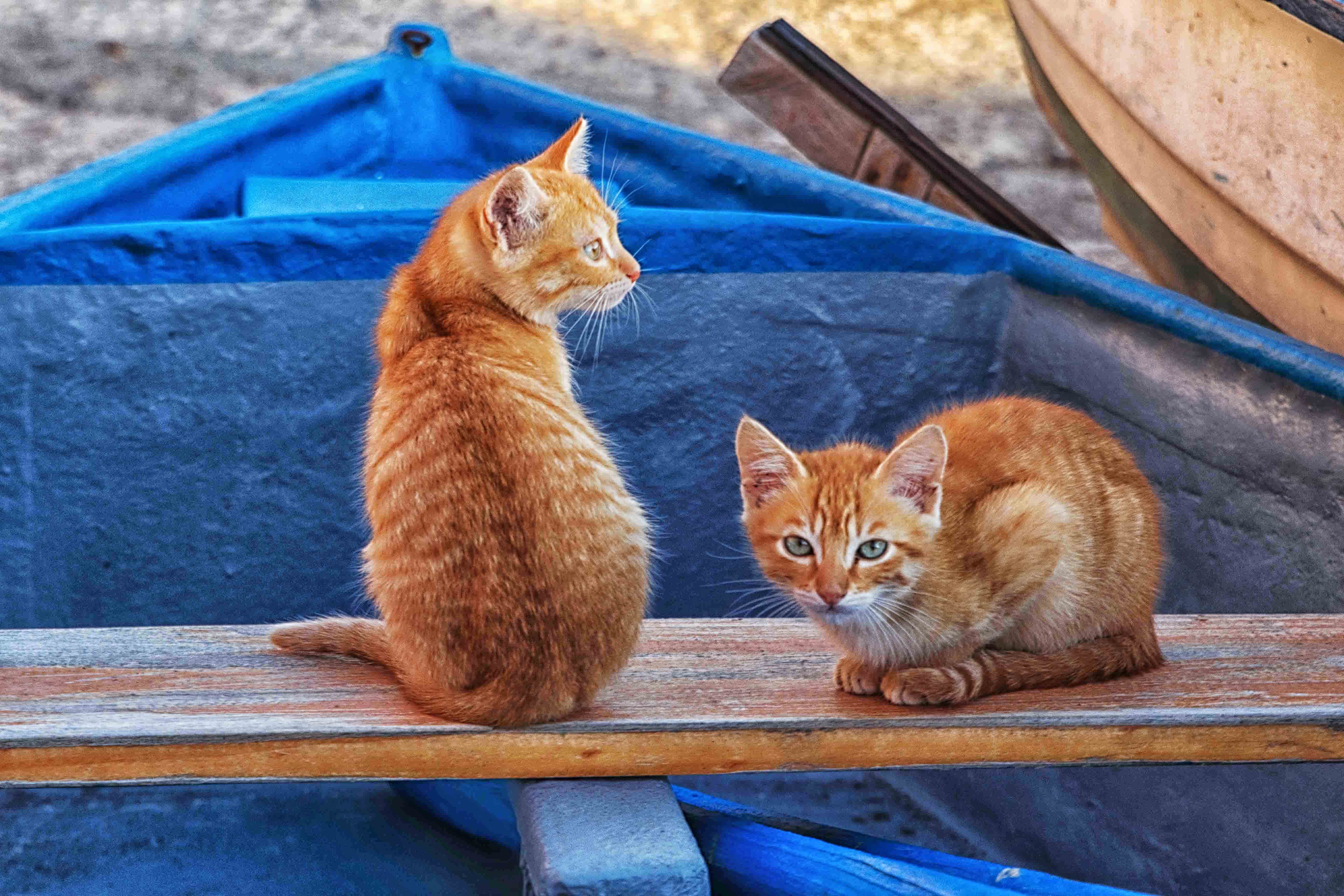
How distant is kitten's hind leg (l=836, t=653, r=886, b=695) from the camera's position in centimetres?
169

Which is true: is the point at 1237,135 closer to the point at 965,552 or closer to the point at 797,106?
the point at 797,106

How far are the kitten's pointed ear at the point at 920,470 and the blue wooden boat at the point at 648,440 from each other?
0.54m

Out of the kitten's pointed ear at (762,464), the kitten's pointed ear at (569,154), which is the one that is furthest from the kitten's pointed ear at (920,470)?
the kitten's pointed ear at (569,154)

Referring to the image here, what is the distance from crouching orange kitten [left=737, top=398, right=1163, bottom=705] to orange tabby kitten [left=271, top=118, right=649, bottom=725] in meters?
0.20

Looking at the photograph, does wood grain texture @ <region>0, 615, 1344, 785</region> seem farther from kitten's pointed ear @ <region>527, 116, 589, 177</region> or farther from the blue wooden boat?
kitten's pointed ear @ <region>527, 116, 589, 177</region>

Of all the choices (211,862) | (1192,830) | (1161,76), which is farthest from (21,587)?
(1161,76)

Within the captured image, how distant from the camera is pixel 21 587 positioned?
7.61ft

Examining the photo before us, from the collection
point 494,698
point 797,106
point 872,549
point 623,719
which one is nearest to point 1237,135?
point 797,106

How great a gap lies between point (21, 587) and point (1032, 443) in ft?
5.44

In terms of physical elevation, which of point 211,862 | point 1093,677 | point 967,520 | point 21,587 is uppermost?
point 967,520

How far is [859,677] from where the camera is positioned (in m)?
1.70

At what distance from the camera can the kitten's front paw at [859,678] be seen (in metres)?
1.69

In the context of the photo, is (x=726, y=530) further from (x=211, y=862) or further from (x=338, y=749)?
(x=338, y=749)

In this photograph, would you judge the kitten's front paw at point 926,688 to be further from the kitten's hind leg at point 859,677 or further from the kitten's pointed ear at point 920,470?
the kitten's pointed ear at point 920,470
